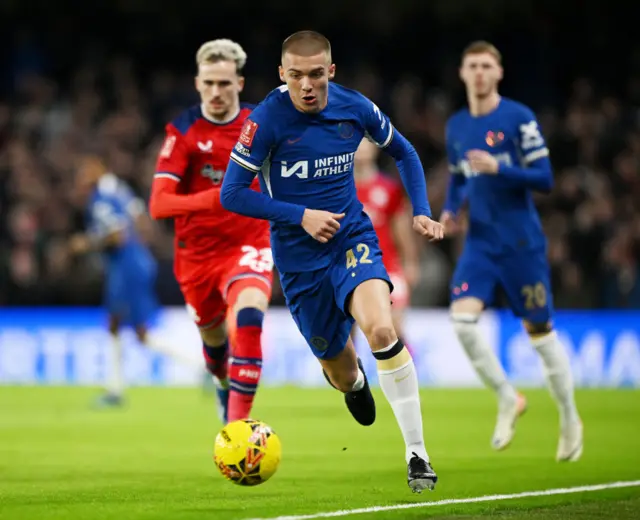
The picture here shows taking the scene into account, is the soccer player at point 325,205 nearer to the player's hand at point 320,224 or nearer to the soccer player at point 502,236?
the player's hand at point 320,224

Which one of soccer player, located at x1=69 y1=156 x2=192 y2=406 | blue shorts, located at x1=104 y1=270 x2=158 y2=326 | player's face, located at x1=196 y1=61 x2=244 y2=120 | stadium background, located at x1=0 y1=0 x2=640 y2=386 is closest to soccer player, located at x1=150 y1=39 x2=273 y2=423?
player's face, located at x1=196 y1=61 x2=244 y2=120

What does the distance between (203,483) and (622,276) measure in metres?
10.1

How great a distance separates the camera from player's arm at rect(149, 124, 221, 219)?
8.17m

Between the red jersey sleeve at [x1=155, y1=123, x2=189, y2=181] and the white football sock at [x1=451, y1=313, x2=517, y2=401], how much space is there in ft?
7.64

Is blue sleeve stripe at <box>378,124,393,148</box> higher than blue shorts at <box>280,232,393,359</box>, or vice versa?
blue sleeve stripe at <box>378,124,393,148</box>

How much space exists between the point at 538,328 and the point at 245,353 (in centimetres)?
240

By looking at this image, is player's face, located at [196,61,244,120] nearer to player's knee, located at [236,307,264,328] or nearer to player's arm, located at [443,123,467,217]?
player's knee, located at [236,307,264,328]

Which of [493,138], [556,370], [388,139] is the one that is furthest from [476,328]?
[388,139]

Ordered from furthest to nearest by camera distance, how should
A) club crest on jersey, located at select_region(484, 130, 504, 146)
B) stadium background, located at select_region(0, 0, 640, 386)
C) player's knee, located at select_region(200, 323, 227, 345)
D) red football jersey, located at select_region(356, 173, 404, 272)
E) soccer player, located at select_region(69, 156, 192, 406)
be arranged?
stadium background, located at select_region(0, 0, 640, 386), soccer player, located at select_region(69, 156, 192, 406), red football jersey, located at select_region(356, 173, 404, 272), club crest on jersey, located at select_region(484, 130, 504, 146), player's knee, located at select_region(200, 323, 227, 345)

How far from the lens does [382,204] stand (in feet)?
44.5

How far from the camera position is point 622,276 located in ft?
54.5

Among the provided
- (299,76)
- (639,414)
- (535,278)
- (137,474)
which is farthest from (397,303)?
(299,76)

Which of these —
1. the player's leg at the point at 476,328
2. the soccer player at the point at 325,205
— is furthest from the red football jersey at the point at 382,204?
the soccer player at the point at 325,205

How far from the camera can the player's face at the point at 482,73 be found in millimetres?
9438
